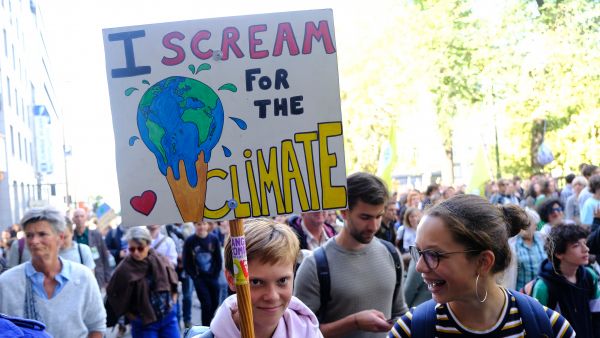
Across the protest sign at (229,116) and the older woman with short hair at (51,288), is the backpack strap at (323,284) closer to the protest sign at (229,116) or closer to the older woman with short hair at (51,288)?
the protest sign at (229,116)

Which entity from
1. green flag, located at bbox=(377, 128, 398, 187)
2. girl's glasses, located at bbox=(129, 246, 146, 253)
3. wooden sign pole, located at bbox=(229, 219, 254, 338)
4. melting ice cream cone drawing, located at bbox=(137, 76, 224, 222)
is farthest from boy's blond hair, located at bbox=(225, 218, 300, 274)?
green flag, located at bbox=(377, 128, 398, 187)

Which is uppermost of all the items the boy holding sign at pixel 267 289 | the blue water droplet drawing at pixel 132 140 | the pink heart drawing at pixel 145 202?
the blue water droplet drawing at pixel 132 140

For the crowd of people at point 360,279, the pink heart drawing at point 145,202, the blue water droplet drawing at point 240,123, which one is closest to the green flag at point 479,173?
the crowd of people at point 360,279

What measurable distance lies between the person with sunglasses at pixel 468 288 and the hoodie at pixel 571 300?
210cm

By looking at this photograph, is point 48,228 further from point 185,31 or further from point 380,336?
point 185,31

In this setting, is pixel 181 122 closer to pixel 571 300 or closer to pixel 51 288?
pixel 51 288

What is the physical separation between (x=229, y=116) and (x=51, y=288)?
2347mm

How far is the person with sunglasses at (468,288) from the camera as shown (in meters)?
2.77

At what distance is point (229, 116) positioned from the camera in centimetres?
290

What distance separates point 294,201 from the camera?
2900 mm

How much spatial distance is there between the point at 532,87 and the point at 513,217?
21.7m

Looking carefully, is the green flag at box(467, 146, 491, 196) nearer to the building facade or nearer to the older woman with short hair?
the building facade

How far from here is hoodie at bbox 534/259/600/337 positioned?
481 centimetres

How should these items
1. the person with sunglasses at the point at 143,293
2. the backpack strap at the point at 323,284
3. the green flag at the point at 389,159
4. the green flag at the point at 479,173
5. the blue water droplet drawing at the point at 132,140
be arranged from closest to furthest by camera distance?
the blue water droplet drawing at the point at 132,140
the backpack strap at the point at 323,284
the person with sunglasses at the point at 143,293
the green flag at the point at 389,159
the green flag at the point at 479,173
